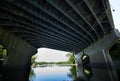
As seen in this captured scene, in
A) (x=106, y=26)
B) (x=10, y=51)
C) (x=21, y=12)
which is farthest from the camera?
(x=10, y=51)

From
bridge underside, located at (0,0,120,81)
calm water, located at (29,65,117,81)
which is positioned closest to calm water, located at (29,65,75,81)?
calm water, located at (29,65,117,81)

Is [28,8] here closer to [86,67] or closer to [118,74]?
[118,74]

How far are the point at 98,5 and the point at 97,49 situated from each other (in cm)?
2076

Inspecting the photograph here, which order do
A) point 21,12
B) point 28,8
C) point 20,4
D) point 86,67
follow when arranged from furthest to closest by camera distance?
point 86,67 < point 21,12 < point 28,8 < point 20,4

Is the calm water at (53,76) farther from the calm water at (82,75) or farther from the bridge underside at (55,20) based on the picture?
the bridge underside at (55,20)

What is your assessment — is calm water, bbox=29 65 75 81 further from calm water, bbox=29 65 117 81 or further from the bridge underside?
the bridge underside

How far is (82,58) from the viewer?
73375mm

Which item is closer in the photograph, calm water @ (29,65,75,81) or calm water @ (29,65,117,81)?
calm water @ (29,65,117,81)

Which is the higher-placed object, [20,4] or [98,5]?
[98,5]

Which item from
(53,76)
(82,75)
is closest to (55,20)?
(82,75)

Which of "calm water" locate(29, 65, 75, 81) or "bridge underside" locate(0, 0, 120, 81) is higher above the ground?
"bridge underside" locate(0, 0, 120, 81)

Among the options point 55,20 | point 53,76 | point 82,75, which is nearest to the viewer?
point 55,20

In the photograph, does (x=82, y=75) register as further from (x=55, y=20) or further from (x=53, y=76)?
(x=55, y=20)

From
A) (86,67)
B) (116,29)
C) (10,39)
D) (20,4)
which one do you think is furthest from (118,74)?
(86,67)
